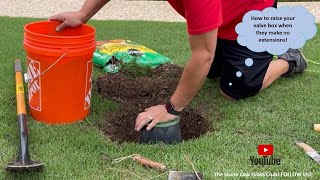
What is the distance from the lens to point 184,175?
211 cm

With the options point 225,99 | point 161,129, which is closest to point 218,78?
point 225,99

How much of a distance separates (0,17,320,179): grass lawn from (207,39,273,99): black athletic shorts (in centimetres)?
8

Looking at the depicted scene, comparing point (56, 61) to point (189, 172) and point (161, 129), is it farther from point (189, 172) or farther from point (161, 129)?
point (189, 172)

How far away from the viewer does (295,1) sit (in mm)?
7094

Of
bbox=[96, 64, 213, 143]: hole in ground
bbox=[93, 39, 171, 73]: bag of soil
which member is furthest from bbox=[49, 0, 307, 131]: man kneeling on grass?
bbox=[93, 39, 171, 73]: bag of soil

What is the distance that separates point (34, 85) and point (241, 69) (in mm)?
1289

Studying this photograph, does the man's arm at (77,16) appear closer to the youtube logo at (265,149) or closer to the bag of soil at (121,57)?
the bag of soil at (121,57)

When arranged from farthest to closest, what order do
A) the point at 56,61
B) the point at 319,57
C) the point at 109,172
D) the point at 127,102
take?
the point at 319,57 < the point at 127,102 < the point at 56,61 < the point at 109,172

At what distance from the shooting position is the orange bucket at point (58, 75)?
2564 mm

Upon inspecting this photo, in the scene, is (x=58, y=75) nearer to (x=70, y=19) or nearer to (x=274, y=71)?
(x=70, y=19)

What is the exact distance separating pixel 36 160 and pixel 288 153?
3.76ft

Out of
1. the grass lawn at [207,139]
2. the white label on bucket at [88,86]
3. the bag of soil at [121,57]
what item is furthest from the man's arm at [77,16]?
the bag of soil at [121,57]

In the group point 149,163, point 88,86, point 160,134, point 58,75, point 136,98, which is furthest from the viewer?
point 136,98

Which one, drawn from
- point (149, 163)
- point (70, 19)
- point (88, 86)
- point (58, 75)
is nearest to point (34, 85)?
point (58, 75)
